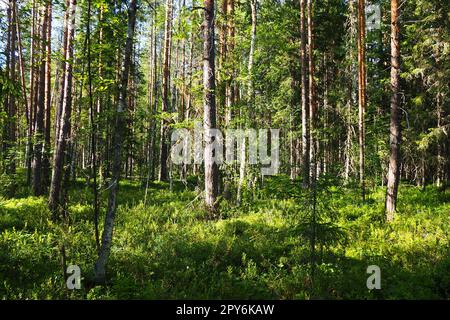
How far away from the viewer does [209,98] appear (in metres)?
10.5

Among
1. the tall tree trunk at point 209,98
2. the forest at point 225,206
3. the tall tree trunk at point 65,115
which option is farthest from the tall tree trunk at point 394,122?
the tall tree trunk at point 65,115

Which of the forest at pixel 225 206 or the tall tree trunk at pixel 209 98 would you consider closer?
the forest at pixel 225 206

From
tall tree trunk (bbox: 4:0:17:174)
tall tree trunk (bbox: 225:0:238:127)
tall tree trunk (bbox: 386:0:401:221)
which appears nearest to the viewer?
tall tree trunk (bbox: 386:0:401:221)

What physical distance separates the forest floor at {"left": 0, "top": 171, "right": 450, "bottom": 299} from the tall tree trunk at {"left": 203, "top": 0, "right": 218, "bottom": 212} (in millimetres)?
1022

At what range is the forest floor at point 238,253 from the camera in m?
6.11

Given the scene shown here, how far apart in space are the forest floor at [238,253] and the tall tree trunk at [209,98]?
1.02 meters

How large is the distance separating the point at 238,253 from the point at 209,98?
4.91 metres

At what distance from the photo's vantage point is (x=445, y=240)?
8797 mm

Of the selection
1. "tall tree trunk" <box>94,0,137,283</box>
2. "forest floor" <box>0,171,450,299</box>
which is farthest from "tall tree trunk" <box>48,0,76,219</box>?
"tall tree trunk" <box>94,0,137,283</box>

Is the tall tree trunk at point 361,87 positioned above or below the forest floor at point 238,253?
above

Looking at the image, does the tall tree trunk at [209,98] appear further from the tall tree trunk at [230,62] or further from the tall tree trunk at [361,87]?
the tall tree trunk at [361,87]

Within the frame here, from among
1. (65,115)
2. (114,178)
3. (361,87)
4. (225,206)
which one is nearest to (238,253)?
(114,178)

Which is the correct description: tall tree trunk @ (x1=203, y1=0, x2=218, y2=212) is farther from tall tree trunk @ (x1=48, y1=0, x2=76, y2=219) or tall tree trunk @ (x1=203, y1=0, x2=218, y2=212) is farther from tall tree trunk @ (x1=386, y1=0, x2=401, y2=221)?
tall tree trunk @ (x1=386, y1=0, x2=401, y2=221)

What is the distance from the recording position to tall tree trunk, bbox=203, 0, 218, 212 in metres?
10.5
